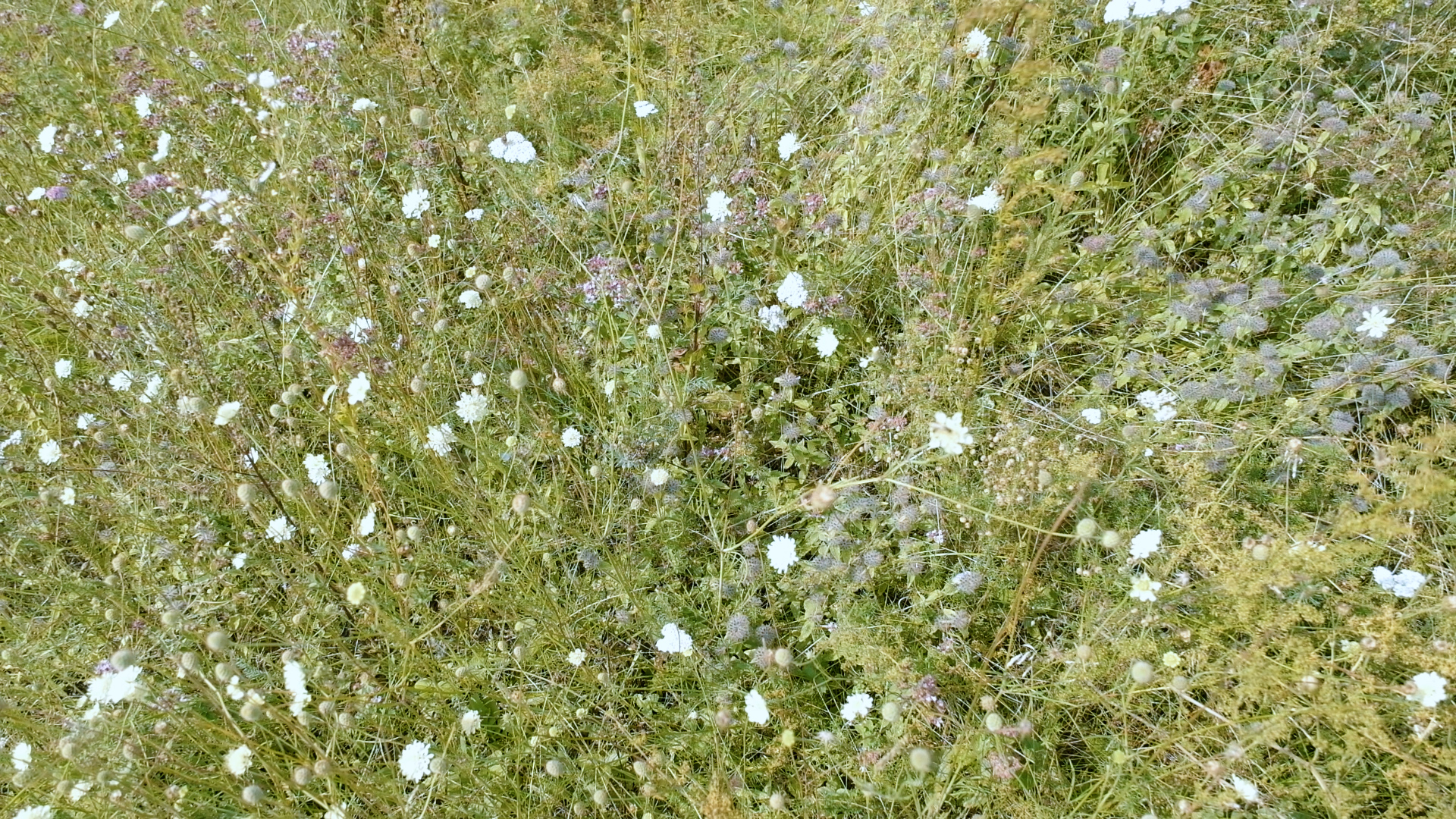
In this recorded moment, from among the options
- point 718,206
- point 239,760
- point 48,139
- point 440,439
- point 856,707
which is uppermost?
point 48,139

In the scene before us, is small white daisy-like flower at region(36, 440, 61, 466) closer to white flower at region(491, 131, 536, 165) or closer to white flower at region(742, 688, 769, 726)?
white flower at region(491, 131, 536, 165)

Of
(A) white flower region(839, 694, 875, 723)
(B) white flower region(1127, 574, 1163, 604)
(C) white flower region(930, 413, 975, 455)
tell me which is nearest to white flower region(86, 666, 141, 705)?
(A) white flower region(839, 694, 875, 723)

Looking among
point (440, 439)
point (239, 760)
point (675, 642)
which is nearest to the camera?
point (239, 760)

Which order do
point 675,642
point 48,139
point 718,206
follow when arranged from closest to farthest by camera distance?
point 675,642, point 718,206, point 48,139

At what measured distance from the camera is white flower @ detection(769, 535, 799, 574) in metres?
1.75

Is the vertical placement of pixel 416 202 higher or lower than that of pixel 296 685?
higher

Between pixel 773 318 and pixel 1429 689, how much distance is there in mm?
1439

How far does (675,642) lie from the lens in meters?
1.70

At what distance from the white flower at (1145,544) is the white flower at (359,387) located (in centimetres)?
169

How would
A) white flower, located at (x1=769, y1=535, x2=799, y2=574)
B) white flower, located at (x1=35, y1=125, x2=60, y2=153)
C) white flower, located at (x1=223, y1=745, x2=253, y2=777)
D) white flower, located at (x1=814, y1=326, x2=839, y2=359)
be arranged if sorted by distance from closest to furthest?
white flower, located at (x1=223, y1=745, x2=253, y2=777) → white flower, located at (x1=769, y1=535, x2=799, y2=574) → white flower, located at (x1=814, y1=326, x2=839, y2=359) → white flower, located at (x1=35, y1=125, x2=60, y2=153)

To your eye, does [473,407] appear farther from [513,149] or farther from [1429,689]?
[1429,689]

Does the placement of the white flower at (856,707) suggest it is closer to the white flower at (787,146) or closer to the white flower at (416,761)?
the white flower at (416,761)

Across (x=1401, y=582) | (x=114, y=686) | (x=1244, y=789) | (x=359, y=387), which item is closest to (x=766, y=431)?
(x=359, y=387)

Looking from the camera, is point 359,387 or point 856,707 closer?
point 856,707
